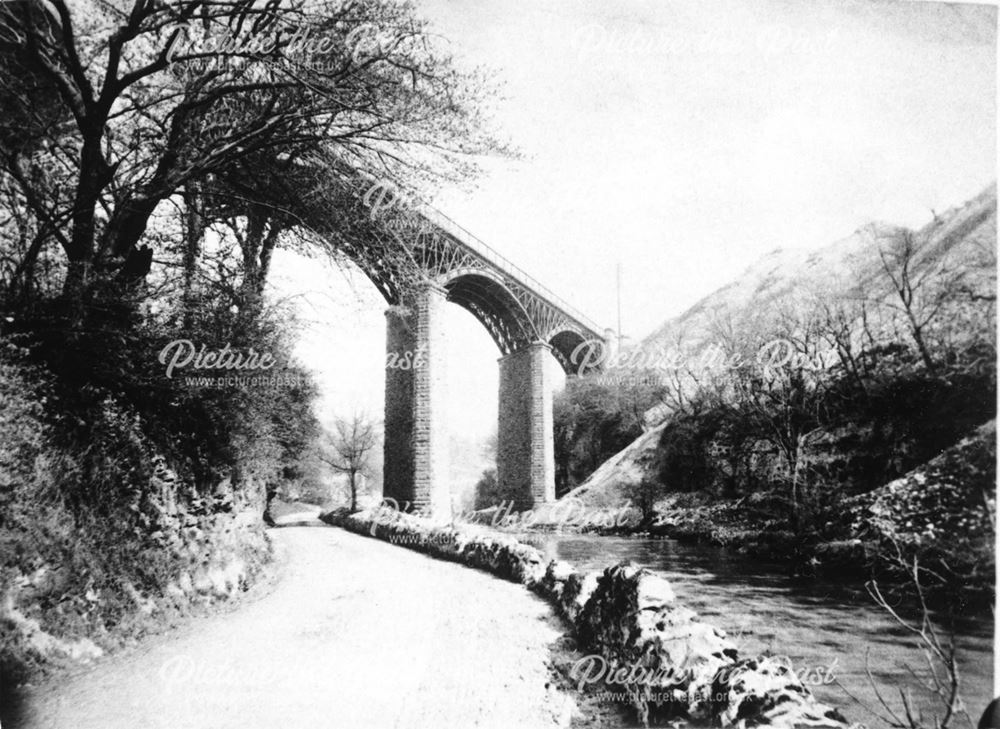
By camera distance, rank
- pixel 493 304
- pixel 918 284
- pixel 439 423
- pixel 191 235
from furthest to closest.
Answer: pixel 439 423 → pixel 493 304 → pixel 191 235 → pixel 918 284

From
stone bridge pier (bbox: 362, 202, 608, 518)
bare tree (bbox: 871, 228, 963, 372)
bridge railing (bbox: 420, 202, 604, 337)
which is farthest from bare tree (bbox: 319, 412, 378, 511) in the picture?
bare tree (bbox: 871, 228, 963, 372)

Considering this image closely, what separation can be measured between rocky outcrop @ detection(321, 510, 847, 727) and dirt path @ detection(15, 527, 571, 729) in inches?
12.3

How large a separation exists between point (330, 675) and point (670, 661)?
169cm

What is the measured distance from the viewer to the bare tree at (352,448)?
9.67 meters

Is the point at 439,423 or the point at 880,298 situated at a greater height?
the point at 880,298


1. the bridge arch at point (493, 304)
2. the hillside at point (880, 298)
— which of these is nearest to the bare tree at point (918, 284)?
the hillside at point (880, 298)

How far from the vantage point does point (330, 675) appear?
2.57 m

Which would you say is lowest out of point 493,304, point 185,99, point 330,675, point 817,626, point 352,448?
point 330,675

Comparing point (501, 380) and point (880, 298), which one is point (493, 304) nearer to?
point (501, 380)

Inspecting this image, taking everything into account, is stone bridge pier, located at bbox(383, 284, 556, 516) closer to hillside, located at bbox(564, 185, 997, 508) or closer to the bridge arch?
the bridge arch

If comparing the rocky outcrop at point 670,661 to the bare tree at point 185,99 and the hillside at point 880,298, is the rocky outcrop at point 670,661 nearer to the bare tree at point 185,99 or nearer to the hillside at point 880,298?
the hillside at point 880,298

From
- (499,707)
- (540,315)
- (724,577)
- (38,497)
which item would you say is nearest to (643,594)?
(499,707)

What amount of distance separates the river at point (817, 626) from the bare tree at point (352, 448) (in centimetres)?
679

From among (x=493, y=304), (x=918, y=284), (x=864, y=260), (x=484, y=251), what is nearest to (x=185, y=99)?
(x=484, y=251)
